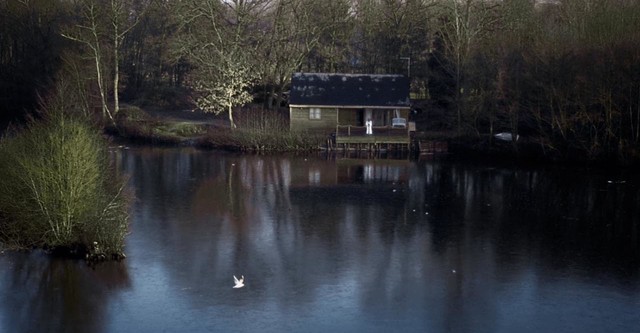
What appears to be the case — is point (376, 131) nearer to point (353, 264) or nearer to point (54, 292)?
point (353, 264)

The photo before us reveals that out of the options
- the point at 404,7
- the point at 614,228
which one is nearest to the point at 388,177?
the point at 614,228

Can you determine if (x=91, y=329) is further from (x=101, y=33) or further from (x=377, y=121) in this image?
(x=101, y=33)

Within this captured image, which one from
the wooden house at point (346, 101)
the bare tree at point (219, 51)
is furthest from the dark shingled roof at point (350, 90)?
the bare tree at point (219, 51)

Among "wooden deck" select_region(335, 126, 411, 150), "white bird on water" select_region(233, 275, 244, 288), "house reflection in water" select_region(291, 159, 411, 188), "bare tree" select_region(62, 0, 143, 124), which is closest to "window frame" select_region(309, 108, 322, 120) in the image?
"wooden deck" select_region(335, 126, 411, 150)

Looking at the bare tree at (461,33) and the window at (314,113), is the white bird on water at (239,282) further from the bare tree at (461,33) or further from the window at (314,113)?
the window at (314,113)

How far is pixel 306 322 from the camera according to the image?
45.0 feet

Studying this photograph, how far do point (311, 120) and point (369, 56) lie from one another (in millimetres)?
8226

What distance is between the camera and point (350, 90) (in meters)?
39.0

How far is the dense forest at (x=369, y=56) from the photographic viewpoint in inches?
1217

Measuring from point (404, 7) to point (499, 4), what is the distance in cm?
609

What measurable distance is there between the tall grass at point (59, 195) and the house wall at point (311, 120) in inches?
830

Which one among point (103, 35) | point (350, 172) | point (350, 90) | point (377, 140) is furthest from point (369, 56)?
point (350, 172)

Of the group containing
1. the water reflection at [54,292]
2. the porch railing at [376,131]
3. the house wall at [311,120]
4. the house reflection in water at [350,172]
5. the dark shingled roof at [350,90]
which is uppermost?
the dark shingled roof at [350,90]

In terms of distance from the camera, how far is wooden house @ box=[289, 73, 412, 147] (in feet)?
126
